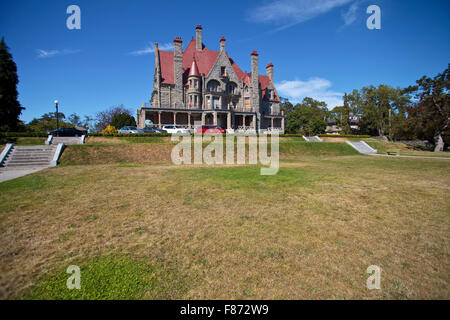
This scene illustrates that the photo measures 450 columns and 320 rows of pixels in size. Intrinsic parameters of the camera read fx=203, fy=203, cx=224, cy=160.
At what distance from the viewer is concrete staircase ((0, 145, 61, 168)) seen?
569 inches

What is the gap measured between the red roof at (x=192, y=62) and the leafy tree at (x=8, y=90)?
2412 cm

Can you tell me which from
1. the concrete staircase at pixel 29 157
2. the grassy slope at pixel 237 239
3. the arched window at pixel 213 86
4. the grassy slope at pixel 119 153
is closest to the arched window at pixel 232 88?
the arched window at pixel 213 86

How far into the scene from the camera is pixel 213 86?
39469mm

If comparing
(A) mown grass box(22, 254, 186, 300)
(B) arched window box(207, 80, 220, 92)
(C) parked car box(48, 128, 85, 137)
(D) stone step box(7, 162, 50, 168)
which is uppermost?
(B) arched window box(207, 80, 220, 92)

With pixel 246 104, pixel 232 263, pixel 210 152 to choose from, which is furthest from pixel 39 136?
pixel 246 104

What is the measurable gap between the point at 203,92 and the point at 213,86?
2.72 m

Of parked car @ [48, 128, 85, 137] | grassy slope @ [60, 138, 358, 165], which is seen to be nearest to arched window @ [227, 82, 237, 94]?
grassy slope @ [60, 138, 358, 165]

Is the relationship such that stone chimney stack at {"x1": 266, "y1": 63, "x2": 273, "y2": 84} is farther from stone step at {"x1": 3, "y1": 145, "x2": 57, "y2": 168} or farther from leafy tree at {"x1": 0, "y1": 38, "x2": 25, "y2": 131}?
leafy tree at {"x1": 0, "y1": 38, "x2": 25, "y2": 131}

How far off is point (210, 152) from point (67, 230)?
14801 mm

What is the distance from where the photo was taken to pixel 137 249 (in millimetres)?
3607

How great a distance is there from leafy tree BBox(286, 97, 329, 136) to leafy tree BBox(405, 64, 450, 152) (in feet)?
58.8

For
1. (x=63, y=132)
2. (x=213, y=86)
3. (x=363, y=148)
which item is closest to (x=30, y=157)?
(x=63, y=132)

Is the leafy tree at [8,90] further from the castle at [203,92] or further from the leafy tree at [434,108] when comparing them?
the leafy tree at [434,108]
